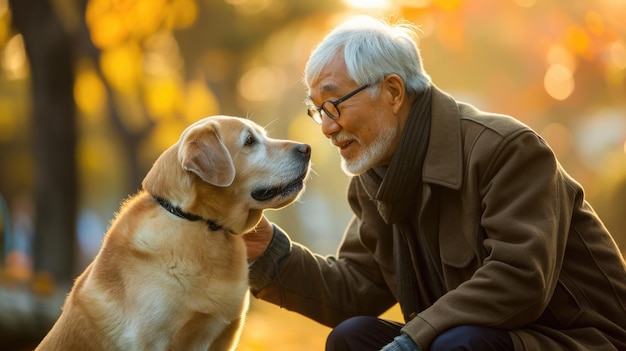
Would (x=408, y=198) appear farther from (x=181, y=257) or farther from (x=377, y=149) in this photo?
(x=181, y=257)

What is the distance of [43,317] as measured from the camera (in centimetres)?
644

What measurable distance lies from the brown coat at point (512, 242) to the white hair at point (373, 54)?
6.0 inches

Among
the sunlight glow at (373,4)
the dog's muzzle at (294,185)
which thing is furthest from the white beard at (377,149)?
the sunlight glow at (373,4)

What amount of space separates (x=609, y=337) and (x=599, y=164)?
8959 mm

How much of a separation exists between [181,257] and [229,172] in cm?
41

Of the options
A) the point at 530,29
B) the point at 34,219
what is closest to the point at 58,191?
the point at 34,219

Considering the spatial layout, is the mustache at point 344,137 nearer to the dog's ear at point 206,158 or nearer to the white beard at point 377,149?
the white beard at point 377,149

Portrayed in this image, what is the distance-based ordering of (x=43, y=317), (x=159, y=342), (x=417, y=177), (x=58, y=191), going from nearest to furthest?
(x=159, y=342) < (x=417, y=177) < (x=43, y=317) < (x=58, y=191)

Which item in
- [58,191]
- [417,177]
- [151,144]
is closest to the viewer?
[417,177]

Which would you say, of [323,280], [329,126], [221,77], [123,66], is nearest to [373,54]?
[329,126]

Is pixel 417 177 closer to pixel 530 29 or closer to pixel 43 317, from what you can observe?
pixel 43 317

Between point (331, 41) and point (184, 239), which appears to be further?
point (331, 41)

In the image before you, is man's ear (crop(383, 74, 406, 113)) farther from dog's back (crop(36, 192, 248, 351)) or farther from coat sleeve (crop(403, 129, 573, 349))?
dog's back (crop(36, 192, 248, 351))

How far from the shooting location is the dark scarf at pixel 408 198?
3383mm
